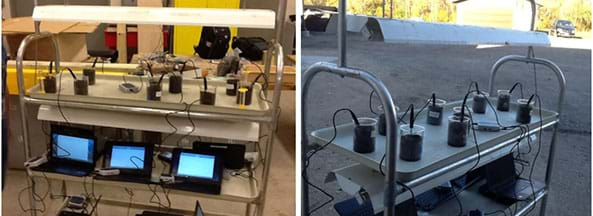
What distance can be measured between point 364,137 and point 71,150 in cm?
122

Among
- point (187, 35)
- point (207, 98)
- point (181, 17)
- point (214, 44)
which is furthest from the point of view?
point (187, 35)

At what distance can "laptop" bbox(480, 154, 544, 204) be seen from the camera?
1916 mm

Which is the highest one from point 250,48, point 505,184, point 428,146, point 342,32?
point 342,32

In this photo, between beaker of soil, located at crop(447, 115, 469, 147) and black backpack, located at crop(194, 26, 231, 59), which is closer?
beaker of soil, located at crop(447, 115, 469, 147)

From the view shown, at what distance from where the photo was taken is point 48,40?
9.17 feet

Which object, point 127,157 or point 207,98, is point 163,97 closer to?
point 207,98

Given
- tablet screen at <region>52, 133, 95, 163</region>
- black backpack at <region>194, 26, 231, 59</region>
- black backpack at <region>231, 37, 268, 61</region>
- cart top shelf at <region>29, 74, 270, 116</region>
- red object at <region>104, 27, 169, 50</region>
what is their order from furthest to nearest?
red object at <region>104, 27, 169, 50</region> → black backpack at <region>231, 37, 268, 61</region> → black backpack at <region>194, 26, 231, 59</region> → tablet screen at <region>52, 133, 95, 163</region> → cart top shelf at <region>29, 74, 270, 116</region>

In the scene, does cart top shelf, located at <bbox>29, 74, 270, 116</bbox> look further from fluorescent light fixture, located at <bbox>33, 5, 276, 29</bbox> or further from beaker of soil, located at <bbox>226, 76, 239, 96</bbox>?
fluorescent light fixture, located at <bbox>33, 5, 276, 29</bbox>

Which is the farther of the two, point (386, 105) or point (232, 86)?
point (232, 86)

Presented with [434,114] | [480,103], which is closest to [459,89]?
[480,103]

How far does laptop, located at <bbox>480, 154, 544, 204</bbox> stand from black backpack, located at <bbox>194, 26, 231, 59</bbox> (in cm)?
171

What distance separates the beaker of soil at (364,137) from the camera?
4.51 feet

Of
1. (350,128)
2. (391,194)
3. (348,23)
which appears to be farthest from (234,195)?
(348,23)

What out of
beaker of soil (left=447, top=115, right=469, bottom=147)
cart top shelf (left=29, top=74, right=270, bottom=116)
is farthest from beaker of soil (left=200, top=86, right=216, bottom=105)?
beaker of soil (left=447, top=115, right=469, bottom=147)
